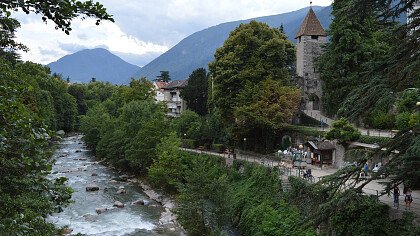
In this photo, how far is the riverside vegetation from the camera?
4.92 metres

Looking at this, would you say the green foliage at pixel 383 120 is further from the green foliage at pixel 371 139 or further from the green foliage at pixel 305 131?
the green foliage at pixel 305 131

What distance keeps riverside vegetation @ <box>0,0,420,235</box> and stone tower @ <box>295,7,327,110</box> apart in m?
4.85

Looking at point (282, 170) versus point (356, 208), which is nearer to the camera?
point (356, 208)

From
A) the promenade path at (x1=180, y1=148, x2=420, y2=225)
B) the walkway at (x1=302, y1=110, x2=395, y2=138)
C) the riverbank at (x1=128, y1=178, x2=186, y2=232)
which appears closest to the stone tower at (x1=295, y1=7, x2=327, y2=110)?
the walkway at (x1=302, y1=110, x2=395, y2=138)

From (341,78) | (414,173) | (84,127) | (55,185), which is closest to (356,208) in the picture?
(414,173)

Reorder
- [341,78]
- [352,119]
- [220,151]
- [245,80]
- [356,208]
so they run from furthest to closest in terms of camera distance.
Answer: [220,151] → [245,80] → [341,78] → [356,208] → [352,119]

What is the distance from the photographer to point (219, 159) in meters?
33.8

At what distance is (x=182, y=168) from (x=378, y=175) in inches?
960

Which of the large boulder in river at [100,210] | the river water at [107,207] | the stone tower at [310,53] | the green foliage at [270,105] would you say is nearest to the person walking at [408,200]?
the river water at [107,207]

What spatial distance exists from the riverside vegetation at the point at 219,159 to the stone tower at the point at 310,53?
4.85 meters

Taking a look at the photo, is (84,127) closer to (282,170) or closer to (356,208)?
(282,170)

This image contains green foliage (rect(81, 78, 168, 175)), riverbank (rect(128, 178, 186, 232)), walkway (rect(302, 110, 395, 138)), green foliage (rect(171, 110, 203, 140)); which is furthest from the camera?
green foliage (rect(171, 110, 203, 140))

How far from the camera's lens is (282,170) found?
2550 cm

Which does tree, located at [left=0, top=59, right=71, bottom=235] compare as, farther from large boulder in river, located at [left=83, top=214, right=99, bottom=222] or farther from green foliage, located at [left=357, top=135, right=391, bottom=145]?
green foliage, located at [left=357, top=135, right=391, bottom=145]
